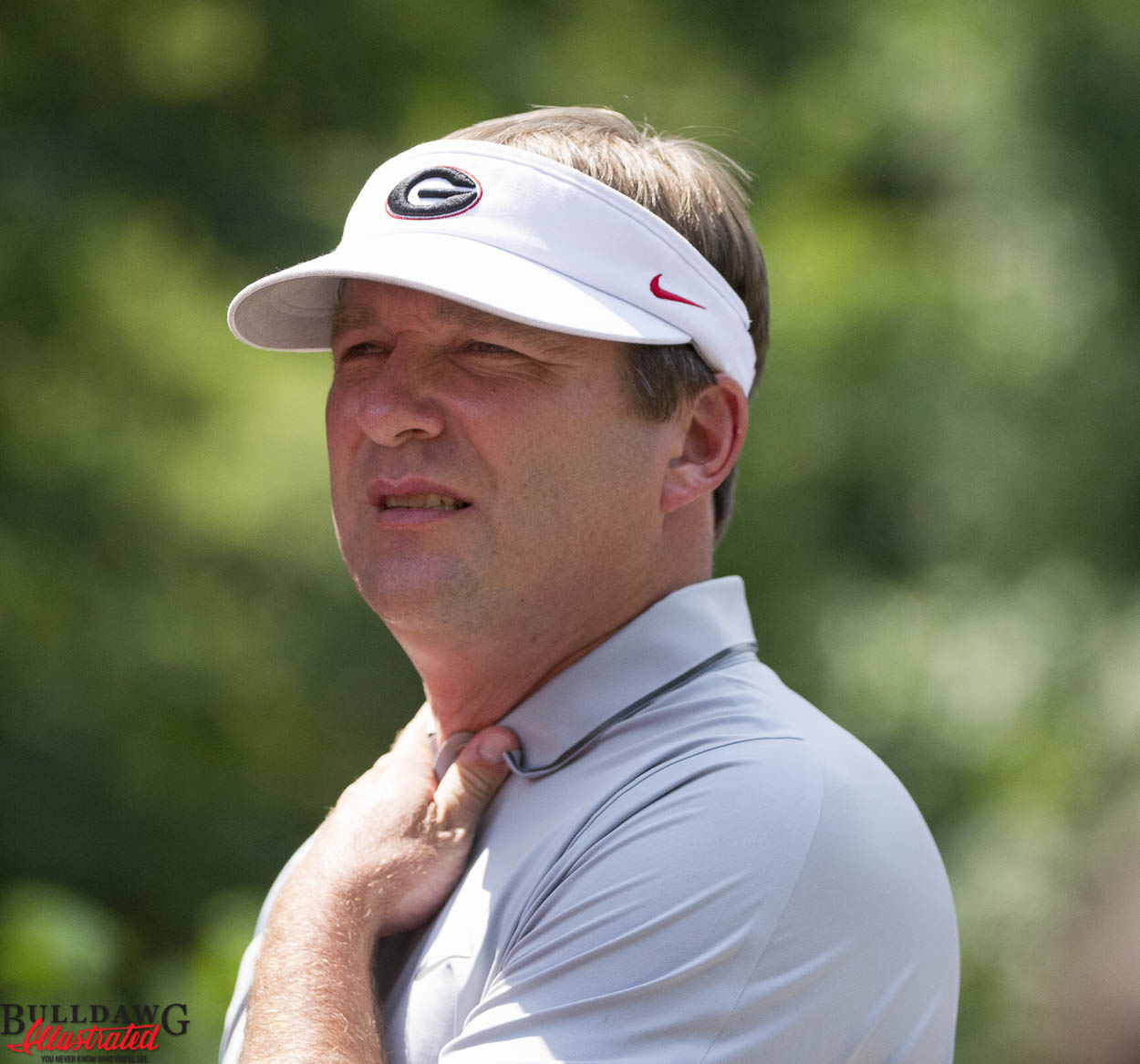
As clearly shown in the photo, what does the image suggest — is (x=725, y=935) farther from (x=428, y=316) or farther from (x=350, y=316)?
(x=350, y=316)

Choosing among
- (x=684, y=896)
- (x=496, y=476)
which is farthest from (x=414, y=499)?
(x=684, y=896)

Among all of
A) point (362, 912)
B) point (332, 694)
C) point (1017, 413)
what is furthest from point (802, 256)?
point (362, 912)

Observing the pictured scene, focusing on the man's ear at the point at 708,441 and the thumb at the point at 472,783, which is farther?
the man's ear at the point at 708,441

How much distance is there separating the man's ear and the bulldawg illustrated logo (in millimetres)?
1826

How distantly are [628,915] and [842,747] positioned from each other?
16.1 inches

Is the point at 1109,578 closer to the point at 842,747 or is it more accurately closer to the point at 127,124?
the point at 127,124

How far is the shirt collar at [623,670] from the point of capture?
207 cm

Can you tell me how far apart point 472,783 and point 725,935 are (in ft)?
1.72

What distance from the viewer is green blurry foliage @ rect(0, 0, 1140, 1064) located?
783 cm

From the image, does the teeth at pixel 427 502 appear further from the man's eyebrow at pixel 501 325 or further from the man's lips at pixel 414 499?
the man's eyebrow at pixel 501 325

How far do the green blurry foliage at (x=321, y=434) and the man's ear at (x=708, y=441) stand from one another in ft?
15.3

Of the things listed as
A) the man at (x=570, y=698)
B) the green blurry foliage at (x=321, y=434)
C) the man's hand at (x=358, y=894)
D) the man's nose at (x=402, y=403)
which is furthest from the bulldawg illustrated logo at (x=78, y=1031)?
the green blurry foliage at (x=321, y=434)

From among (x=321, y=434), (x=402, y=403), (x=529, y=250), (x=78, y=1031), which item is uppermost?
(x=529, y=250)

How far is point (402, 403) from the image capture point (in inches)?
84.4
